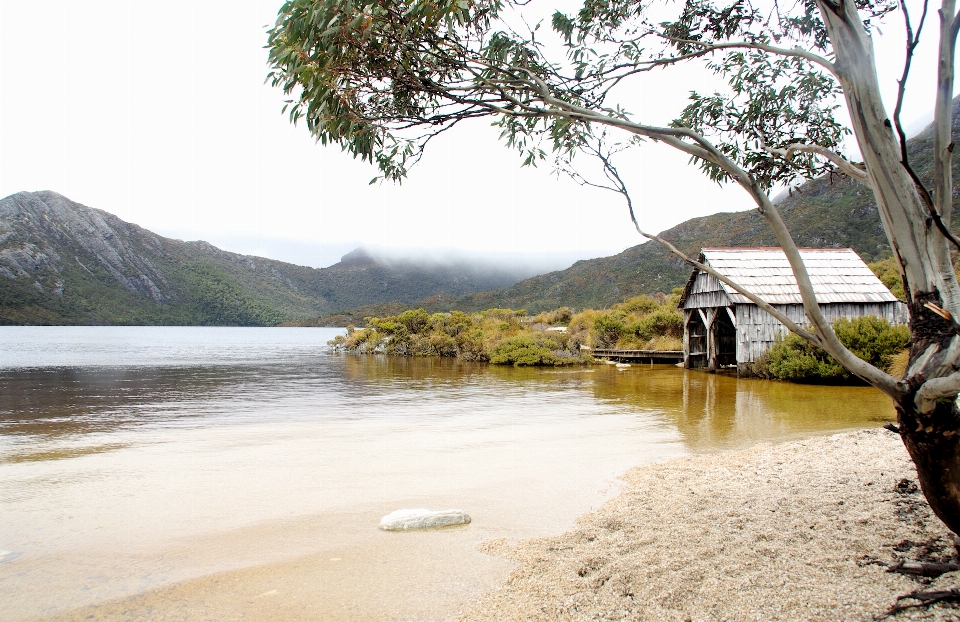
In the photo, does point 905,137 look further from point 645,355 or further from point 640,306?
point 640,306

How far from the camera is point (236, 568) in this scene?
5352 millimetres

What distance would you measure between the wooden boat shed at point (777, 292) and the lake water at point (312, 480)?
387 centimetres

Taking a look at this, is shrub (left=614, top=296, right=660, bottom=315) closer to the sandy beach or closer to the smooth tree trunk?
the sandy beach

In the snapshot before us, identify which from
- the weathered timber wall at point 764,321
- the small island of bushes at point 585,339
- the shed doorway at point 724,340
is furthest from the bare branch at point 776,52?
the shed doorway at point 724,340

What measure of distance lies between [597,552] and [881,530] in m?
2.15

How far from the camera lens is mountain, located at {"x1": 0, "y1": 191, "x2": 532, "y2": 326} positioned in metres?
126

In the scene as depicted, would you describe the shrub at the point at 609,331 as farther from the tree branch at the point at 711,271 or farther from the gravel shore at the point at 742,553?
the tree branch at the point at 711,271

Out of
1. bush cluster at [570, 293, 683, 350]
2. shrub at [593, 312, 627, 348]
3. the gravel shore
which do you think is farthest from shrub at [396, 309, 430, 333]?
the gravel shore

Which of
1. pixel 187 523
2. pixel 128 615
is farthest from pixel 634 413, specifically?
pixel 128 615

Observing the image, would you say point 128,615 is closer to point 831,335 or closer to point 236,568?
point 236,568

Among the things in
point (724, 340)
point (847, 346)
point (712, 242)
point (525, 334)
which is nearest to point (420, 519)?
point (847, 346)

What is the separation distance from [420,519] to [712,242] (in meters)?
64.5

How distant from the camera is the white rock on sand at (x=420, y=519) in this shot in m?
6.20

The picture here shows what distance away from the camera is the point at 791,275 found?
23.6 meters
